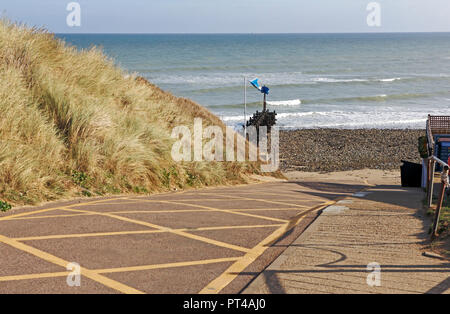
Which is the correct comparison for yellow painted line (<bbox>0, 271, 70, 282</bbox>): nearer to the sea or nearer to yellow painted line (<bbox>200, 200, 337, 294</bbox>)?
yellow painted line (<bbox>200, 200, 337, 294</bbox>)

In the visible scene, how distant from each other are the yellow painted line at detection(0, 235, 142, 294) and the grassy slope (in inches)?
97.5

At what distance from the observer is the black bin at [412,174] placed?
18.5 meters

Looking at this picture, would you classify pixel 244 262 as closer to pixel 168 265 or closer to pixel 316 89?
pixel 168 265

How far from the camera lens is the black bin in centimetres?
1848

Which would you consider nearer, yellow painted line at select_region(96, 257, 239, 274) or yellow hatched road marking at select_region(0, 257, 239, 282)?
yellow hatched road marking at select_region(0, 257, 239, 282)

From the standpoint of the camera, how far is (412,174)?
18.5 m

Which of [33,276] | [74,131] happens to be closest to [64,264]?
[33,276]

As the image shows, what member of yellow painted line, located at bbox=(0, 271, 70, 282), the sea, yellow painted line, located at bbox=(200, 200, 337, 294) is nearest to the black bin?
yellow painted line, located at bbox=(200, 200, 337, 294)

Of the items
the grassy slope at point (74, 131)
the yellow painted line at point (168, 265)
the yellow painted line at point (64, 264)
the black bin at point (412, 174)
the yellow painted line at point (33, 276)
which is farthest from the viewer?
the black bin at point (412, 174)

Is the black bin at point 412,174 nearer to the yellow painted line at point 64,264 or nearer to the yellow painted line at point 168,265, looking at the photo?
the yellow painted line at point 168,265

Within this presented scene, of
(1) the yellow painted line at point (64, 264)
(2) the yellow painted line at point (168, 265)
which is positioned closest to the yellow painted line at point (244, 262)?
(2) the yellow painted line at point (168, 265)

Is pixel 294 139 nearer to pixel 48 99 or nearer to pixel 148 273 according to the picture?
pixel 48 99

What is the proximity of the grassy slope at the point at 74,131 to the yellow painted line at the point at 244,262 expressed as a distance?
4.18 metres

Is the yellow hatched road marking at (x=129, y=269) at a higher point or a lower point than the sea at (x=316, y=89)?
lower
